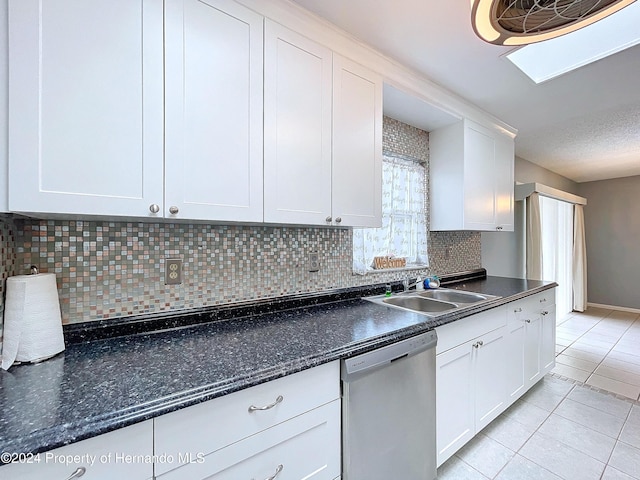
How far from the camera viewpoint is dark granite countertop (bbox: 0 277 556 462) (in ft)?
2.08

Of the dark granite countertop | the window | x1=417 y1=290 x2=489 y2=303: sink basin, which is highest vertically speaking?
the window

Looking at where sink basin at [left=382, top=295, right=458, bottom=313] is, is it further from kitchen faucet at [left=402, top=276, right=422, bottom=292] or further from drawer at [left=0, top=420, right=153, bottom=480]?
drawer at [left=0, top=420, right=153, bottom=480]

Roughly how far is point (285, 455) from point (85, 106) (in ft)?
4.28

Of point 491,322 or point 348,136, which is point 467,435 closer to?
point 491,322

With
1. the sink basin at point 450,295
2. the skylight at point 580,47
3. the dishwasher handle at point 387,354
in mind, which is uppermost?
the skylight at point 580,47

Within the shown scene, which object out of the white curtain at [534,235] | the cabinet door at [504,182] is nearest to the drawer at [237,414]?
the cabinet door at [504,182]

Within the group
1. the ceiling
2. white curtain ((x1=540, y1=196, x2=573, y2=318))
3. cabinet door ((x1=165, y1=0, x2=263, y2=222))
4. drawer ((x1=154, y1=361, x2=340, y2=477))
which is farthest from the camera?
white curtain ((x1=540, y1=196, x2=573, y2=318))

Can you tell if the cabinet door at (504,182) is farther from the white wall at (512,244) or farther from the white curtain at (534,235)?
the white curtain at (534,235)

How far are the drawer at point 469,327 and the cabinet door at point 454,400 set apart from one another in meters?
0.04

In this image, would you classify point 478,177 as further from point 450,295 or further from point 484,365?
point 484,365

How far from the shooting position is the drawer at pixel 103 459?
1.94 feet

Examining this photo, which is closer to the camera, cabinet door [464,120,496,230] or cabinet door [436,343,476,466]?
cabinet door [436,343,476,466]

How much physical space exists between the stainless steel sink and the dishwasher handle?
495mm

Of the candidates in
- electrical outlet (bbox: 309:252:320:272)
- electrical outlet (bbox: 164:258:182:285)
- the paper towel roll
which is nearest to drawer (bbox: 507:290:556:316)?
Answer: electrical outlet (bbox: 309:252:320:272)
